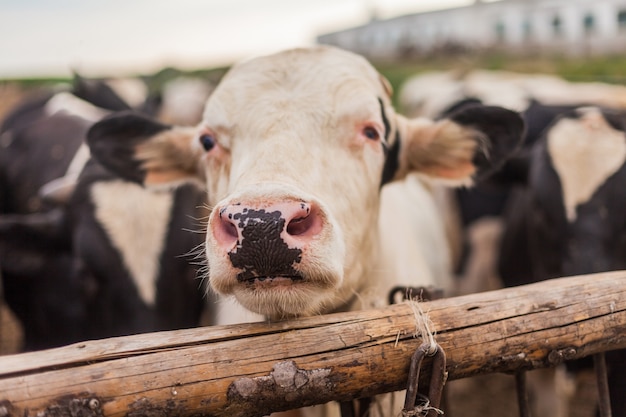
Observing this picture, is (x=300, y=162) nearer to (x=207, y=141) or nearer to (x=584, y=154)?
(x=207, y=141)

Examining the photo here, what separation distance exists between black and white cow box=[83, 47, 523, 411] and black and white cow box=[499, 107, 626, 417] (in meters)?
0.84

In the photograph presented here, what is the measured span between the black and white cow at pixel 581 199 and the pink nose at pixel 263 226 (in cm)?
193

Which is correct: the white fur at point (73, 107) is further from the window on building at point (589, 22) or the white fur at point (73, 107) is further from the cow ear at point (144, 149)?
the window on building at point (589, 22)

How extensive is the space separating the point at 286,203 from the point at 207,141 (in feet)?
2.81

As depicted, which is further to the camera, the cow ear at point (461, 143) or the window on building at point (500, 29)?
the window on building at point (500, 29)

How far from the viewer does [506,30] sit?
37.8 metres

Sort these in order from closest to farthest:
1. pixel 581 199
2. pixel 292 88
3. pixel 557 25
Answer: pixel 292 88 < pixel 581 199 < pixel 557 25

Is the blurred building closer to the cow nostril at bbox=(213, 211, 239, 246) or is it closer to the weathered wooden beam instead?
the weathered wooden beam

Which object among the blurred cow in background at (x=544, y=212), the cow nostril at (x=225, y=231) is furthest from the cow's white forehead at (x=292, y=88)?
the blurred cow in background at (x=544, y=212)

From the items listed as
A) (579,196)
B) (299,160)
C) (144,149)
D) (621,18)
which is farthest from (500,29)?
(299,160)

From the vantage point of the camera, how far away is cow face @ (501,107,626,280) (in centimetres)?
313

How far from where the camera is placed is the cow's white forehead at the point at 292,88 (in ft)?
7.26

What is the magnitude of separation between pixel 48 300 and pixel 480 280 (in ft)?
10.7

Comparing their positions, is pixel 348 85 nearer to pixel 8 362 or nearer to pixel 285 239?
pixel 285 239
